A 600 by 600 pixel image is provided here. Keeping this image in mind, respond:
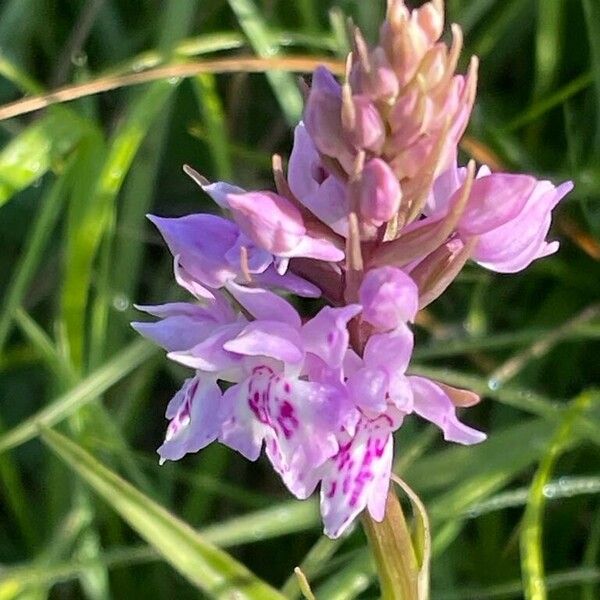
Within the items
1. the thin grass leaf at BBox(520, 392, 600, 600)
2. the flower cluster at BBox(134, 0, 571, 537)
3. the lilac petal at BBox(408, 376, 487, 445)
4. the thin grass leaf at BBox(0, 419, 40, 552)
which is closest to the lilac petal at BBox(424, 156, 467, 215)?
the flower cluster at BBox(134, 0, 571, 537)

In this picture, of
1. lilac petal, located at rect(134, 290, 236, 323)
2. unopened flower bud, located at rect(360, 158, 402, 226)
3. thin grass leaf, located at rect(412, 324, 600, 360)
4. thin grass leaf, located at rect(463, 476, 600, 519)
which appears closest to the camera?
unopened flower bud, located at rect(360, 158, 402, 226)

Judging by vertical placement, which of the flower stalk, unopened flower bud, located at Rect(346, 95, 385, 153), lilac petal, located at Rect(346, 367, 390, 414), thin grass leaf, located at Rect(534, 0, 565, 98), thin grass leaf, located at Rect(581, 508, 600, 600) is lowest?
thin grass leaf, located at Rect(581, 508, 600, 600)

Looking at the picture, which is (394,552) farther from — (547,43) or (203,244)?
(547,43)

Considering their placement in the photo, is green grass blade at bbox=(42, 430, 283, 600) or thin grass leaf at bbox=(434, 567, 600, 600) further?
thin grass leaf at bbox=(434, 567, 600, 600)

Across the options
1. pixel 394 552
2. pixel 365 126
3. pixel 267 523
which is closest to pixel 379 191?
pixel 365 126

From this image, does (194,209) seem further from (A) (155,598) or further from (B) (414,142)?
(B) (414,142)

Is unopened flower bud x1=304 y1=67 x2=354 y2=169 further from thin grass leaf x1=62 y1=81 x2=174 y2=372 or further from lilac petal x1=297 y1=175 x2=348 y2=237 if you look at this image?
thin grass leaf x1=62 y1=81 x2=174 y2=372
